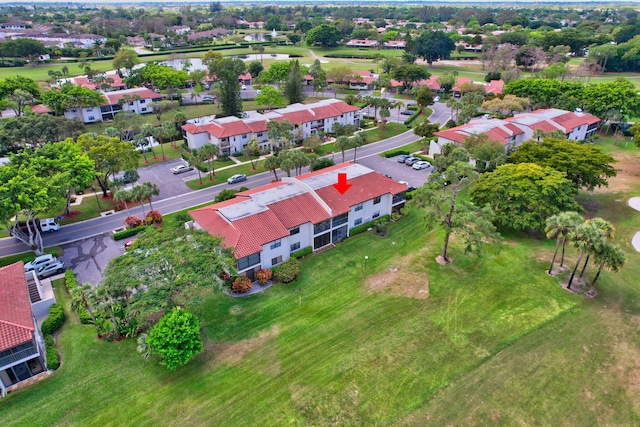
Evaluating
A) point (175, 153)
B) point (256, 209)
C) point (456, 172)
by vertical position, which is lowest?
point (175, 153)

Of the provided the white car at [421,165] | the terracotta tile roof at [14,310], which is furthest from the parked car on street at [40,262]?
the white car at [421,165]

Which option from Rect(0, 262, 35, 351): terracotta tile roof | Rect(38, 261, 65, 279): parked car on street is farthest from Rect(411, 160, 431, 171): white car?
Rect(0, 262, 35, 351): terracotta tile roof

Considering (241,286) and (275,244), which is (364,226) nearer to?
(275,244)

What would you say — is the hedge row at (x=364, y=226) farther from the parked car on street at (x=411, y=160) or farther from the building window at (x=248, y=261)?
the parked car on street at (x=411, y=160)

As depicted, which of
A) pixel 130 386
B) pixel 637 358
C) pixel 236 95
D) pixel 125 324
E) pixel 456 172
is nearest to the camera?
pixel 130 386

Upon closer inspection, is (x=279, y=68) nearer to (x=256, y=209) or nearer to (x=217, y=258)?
(x=256, y=209)

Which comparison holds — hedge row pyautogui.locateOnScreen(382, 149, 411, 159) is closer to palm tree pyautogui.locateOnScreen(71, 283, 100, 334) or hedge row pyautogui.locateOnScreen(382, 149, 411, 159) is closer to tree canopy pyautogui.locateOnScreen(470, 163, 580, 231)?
tree canopy pyautogui.locateOnScreen(470, 163, 580, 231)

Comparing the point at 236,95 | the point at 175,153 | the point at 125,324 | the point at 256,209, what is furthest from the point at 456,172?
the point at 236,95
